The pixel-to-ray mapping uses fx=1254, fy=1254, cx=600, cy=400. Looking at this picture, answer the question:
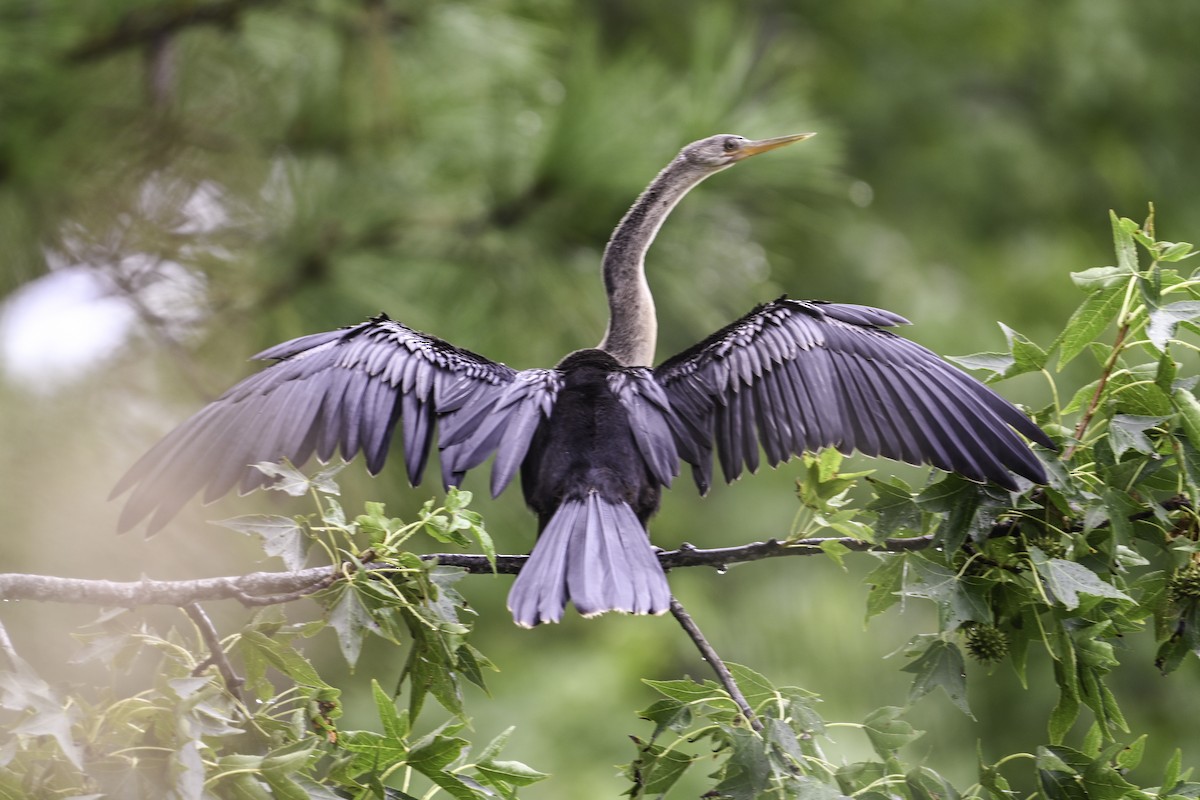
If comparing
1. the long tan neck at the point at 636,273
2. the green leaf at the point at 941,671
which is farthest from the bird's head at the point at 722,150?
the green leaf at the point at 941,671

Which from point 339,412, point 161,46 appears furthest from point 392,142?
point 339,412

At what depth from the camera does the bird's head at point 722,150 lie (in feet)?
9.86

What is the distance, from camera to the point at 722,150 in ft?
10.00

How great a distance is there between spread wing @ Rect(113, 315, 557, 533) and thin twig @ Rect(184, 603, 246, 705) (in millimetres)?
349

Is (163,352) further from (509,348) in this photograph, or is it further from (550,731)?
(550,731)

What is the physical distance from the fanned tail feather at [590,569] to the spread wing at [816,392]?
22 centimetres

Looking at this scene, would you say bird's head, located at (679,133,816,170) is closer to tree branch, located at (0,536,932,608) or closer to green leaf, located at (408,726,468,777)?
tree branch, located at (0,536,932,608)

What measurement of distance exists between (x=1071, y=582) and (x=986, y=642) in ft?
0.78

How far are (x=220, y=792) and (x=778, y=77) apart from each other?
6067 millimetres

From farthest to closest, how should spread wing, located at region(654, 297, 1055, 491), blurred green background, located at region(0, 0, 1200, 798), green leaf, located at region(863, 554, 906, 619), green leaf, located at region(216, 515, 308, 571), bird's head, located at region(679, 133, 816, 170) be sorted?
1. blurred green background, located at region(0, 0, 1200, 798)
2. bird's head, located at region(679, 133, 816, 170)
3. spread wing, located at region(654, 297, 1055, 491)
4. green leaf, located at region(863, 554, 906, 619)
5. green leaf, located at region(216, 515, 308, 571)

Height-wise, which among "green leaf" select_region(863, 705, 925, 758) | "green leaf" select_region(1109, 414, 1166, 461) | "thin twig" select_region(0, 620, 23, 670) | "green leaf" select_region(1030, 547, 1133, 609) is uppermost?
"green leaf" select_region(1109, 414, 1166, 461)

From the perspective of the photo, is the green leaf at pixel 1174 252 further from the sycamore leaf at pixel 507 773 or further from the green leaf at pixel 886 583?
the sycamore leaf at pixel 507 773

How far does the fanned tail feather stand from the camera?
1.68 meters

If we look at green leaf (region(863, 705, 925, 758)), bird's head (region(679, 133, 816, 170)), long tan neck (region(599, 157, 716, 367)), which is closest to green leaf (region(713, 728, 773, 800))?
green leaf (region(863, 705, 925, 758))
